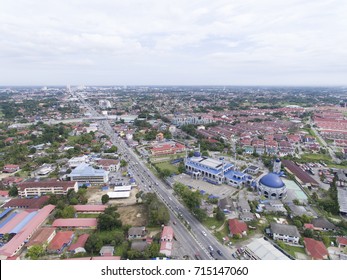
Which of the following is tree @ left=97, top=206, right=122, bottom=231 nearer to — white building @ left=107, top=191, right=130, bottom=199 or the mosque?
white building @ left=107, top=191, right=130, bottom=199

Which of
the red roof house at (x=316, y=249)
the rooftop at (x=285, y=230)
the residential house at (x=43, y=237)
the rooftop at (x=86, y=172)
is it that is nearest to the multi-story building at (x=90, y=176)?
the rooftop at (x=86, y=172)

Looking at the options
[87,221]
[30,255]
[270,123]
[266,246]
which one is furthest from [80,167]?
[270,123]

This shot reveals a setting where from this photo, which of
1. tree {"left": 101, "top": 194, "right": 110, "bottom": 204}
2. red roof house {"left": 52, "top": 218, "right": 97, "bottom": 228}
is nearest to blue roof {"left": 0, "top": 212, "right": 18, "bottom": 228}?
red roof house {"left": 52, "top": 218, "right": 97, "bottom": 228}

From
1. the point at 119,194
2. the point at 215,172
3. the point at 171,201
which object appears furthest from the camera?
the point at 215,172

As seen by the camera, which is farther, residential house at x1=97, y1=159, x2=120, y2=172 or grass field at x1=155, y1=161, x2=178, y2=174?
grass field at x1=155, y1=161, x2=178, y2=174

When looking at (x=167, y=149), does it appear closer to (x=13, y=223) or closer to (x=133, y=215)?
(x=133, y=215)

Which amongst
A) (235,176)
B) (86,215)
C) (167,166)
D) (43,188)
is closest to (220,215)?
(235,176)

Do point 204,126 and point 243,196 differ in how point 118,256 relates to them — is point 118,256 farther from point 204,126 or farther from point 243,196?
point 204,126

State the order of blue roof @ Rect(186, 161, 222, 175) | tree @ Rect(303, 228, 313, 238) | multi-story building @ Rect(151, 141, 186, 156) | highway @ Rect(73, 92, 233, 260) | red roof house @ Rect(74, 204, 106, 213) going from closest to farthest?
1. highway @ Rect(73, 92, 233, 260)
2. tree @ Rect(303, 228, 313, 238)
3. red roof house @ Rect(74, 204, 106, 213)
4. blue roof @ Rect(186, 161, 222, 175)
5. multi-story building @ Rect(151, 141, 186, 156)
